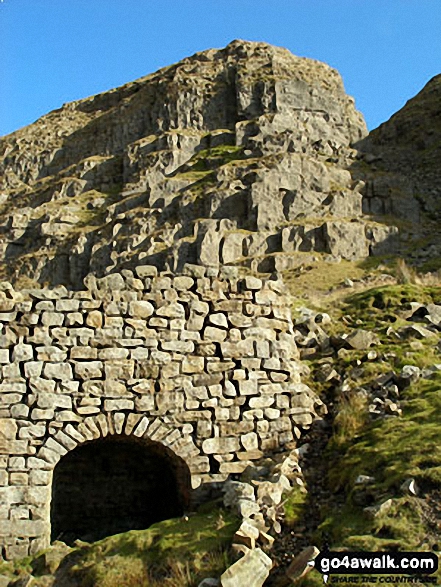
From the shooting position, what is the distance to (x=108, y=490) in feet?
31.1

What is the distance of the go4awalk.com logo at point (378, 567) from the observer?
16.1ft

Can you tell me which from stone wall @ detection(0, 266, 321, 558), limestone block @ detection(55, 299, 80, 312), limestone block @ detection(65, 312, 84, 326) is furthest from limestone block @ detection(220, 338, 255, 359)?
limestone block @ detection(55, 299, 80, 312)

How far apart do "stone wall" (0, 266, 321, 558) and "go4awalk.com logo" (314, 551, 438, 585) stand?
103 inches

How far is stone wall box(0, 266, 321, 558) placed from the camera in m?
7.27

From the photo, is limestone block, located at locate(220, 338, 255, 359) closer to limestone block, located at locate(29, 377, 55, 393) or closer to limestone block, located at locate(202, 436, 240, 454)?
limestone block, located at locate(202, 436, 240, 454)

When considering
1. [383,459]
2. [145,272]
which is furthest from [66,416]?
[383,459]

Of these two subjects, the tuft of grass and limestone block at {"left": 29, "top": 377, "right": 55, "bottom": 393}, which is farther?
the tuft of grass

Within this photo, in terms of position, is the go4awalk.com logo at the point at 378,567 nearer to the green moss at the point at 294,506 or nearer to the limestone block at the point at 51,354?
the green moss at the point at 294,506

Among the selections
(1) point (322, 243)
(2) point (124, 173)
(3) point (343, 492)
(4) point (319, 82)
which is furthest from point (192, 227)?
(3) point (343, 492)

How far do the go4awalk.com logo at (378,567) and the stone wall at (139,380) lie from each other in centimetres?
261

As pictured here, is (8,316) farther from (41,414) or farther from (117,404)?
(117,404)

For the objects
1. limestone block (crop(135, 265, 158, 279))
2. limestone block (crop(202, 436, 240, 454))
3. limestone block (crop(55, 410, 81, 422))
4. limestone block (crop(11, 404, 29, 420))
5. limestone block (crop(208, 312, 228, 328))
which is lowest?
limestone block (crop(202, 436, 240, 454))

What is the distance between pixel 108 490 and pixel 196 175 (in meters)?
36.6

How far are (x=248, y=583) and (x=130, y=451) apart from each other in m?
4.56
